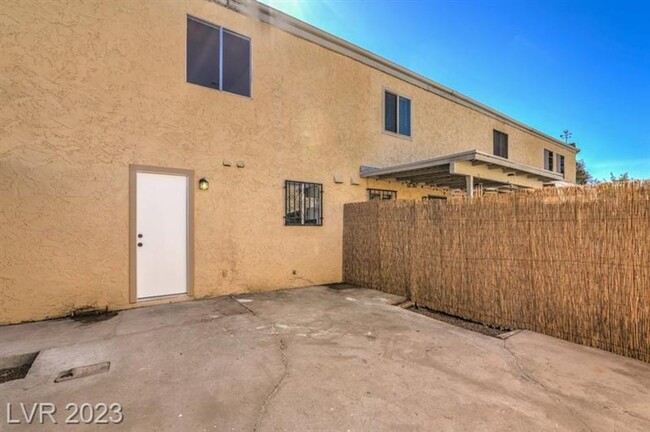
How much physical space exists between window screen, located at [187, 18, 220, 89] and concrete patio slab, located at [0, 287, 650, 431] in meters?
4.41

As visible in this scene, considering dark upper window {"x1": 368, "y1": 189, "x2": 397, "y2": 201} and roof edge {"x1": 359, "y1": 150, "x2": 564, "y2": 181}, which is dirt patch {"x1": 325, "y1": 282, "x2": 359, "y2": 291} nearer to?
dark upper window {"x1": 368, "y1": 189, "x2": 397, "y2": 201}

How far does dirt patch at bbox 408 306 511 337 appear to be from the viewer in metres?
4.80

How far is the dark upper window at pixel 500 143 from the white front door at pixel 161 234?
12003 millimetres

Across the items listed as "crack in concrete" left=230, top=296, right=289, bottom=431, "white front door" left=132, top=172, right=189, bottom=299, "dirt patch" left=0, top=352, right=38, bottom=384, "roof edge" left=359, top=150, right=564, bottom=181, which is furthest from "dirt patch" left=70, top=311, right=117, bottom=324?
"roof edge" left=359, top=150, right=564, bottom=181

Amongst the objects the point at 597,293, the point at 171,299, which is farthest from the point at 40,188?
the point at 597,293

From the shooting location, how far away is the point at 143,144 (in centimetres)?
552

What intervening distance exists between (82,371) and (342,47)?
828 centimetres

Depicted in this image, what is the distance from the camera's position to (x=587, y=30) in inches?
439

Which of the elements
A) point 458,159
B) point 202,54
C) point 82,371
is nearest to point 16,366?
point 82,371

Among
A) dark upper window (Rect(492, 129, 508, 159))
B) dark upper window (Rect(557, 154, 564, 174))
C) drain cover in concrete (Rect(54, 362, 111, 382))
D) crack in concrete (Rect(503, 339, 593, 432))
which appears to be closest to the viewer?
crack in concrete (Rect(503, 339, 593, 432))

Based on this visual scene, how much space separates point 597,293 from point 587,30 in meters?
11.9

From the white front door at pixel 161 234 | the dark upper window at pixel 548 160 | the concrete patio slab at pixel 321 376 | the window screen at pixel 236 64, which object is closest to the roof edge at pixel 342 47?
the window screen at pixel 236 64

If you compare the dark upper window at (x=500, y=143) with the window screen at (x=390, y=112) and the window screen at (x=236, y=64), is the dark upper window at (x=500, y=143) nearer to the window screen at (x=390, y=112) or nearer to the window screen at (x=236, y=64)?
the window screen at (x=390, y=112)

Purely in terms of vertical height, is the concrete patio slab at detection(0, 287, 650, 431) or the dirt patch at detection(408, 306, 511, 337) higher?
the concrete patio slab at detection(0, 287, 650, 431)
